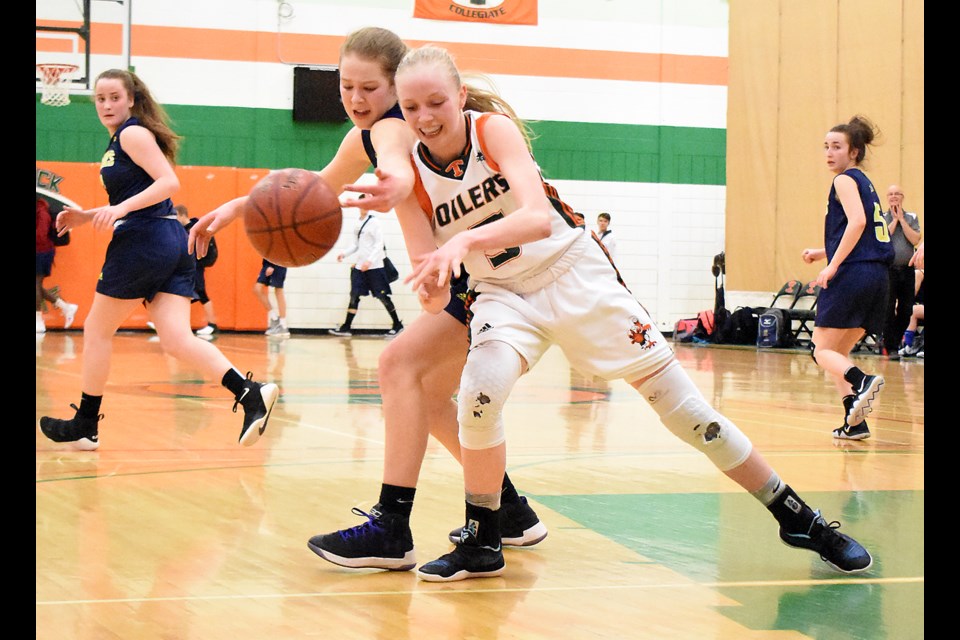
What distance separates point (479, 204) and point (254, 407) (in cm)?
247

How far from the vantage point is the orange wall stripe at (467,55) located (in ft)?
55.1

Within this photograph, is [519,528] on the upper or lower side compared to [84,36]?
lower

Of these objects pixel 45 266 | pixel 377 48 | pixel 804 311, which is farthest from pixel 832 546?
pixel 45 266

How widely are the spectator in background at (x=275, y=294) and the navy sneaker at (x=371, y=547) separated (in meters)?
12.7

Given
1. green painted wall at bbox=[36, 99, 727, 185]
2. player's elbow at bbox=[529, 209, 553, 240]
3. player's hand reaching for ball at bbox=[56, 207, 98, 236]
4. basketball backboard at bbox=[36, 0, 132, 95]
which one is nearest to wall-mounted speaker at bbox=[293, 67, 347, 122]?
green painted wall at bbox=[36, 99, 727, 185]

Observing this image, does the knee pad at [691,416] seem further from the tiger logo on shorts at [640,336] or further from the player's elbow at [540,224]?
the player's elbow at [540,224]

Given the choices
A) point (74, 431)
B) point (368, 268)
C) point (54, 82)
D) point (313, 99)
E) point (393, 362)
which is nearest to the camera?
point (393, 362)

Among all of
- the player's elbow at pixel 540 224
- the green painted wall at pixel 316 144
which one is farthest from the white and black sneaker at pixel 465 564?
the green painted wall at pixel 316 144

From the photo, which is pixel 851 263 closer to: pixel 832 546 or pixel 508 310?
pixel 832 546

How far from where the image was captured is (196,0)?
16969mm

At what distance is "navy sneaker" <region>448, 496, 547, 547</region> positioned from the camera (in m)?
3.68

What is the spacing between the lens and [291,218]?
3252mm

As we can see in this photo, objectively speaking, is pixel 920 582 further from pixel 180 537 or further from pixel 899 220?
pixel 899 220

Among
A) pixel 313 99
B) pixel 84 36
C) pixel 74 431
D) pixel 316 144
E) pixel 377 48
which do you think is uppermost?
A: pixel 84 36
